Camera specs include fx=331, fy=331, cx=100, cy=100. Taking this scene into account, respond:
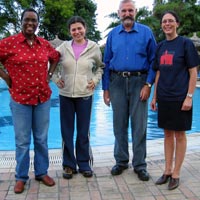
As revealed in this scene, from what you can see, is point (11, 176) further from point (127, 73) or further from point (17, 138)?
point (127, 73)

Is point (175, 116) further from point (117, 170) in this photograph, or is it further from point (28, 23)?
point (28, 23)

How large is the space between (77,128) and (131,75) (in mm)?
868

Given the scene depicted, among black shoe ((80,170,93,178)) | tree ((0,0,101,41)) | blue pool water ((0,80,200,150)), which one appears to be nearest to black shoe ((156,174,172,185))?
black shoe ((80,170,93,178))

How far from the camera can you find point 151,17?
86.2 ft

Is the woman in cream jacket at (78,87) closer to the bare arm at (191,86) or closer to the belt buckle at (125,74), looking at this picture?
the belt buckle at (125,74)

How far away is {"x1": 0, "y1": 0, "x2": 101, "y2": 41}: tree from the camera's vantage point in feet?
101

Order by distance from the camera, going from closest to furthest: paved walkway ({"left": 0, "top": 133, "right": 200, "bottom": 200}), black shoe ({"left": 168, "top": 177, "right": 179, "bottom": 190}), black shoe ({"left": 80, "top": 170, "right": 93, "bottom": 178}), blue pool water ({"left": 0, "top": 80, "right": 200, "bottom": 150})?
paved walkway ({"left": 0, "top": 133, "right": 200, "bottom": 200}) → black shoe ({"left": 168, "top": 177, "right": 179, "bottom": 190}) → black shoe ({"left": 80, "top": 170, "right": 93, "bottom": 178}) → blue pool water ({"left": 0, "top": 80, "right": 200, "bottom": 150})

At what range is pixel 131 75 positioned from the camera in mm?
3693

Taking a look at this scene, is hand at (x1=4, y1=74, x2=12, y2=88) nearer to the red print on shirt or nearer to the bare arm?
the red print on shirt

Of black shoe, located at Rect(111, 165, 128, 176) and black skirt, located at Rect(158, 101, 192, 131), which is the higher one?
black skirt, located at Rect(158, 101, 192, 131)

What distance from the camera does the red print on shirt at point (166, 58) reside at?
10.9 ft

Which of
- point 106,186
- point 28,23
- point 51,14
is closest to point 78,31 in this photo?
point 28,23

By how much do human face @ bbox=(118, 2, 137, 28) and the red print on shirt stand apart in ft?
1.89

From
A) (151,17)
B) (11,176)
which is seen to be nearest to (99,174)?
(11,176)
